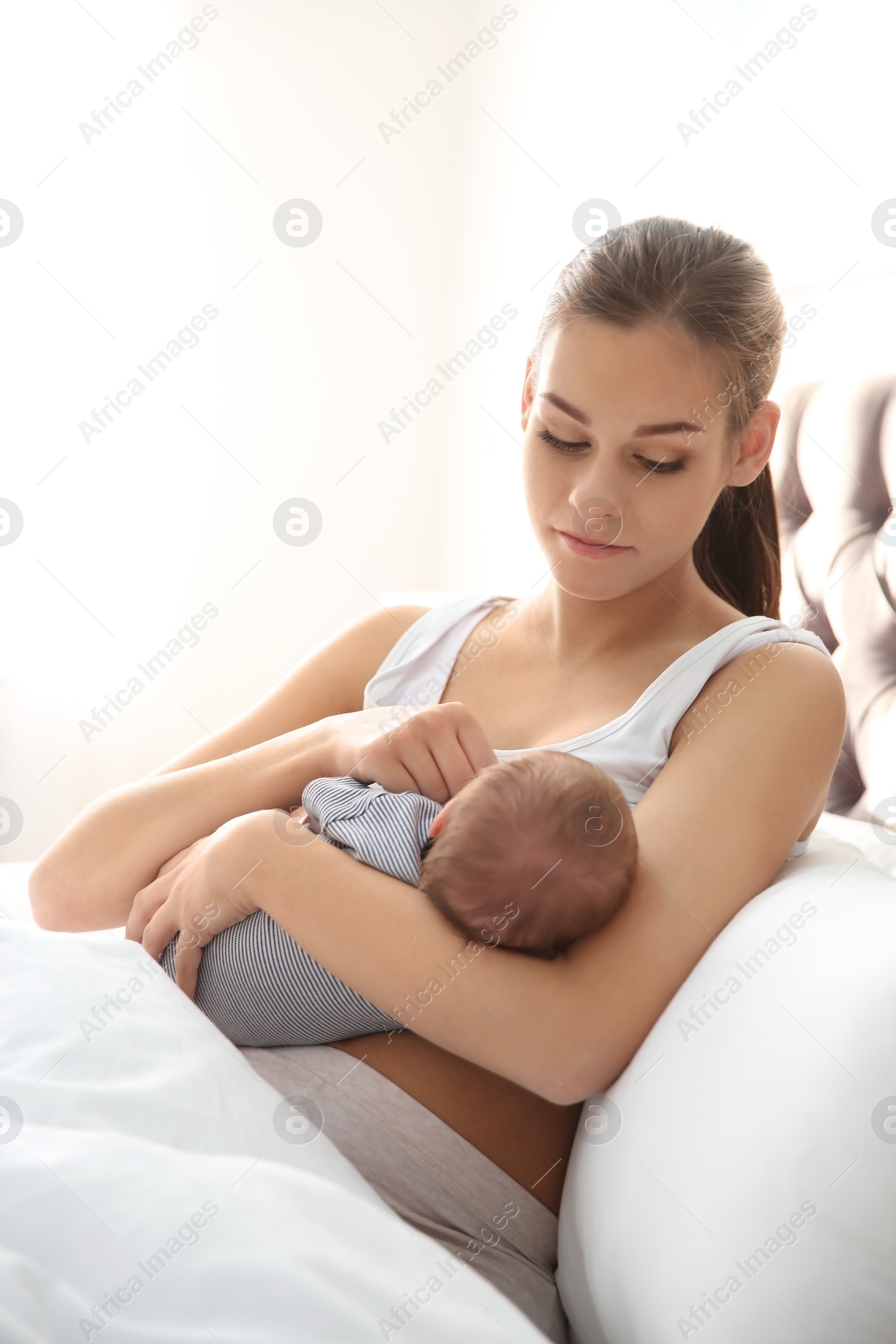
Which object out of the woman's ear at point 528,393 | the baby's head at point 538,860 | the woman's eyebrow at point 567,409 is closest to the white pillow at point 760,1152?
the baby's head at point 538,860

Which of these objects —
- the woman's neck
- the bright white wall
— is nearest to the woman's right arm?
the woman's neck

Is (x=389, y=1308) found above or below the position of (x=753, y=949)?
above

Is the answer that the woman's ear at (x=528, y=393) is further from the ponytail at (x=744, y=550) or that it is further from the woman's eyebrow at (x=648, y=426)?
the ponytail at (x=744, y=550)

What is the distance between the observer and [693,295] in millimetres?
1108

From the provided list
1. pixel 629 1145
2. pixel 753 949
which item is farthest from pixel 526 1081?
pixel 753 949

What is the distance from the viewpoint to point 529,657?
141cm

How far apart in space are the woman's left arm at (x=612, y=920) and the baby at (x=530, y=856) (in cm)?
3

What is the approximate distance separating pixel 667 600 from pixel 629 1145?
73 cm

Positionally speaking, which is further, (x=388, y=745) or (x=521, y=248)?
(x=521, y=248)

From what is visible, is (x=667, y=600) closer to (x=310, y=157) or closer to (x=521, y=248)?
(x=521, y=248)

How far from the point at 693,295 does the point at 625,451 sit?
0.20 meters

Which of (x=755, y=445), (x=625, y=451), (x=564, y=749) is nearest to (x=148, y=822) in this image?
(x=564, y=749)

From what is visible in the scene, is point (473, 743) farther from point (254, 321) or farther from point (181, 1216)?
point (254, 321)

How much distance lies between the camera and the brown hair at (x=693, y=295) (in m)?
1.11
